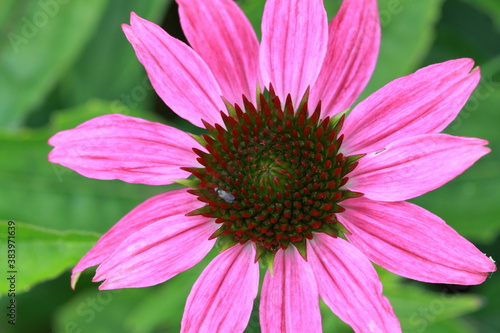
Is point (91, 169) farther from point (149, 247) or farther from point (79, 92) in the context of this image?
point (79, 92)

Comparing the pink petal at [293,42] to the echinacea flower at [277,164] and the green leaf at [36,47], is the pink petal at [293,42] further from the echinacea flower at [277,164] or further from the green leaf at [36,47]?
the green leaf at [36,47]

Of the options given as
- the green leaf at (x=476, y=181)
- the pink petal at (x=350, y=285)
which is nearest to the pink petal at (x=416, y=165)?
the pink petal at (x=350, y=285)

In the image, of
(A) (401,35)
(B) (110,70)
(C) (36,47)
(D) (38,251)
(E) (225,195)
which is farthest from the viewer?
(B) (110,70)

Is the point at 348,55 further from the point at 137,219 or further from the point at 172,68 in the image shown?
the point at 137,219

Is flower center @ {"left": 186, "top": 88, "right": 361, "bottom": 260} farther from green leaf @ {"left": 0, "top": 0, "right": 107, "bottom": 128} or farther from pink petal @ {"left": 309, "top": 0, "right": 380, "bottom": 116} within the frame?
green leaf @ {"left": 0, "top": 0, "right": 107, "bottom": 128}

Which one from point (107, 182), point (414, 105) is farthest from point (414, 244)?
point (107, 182)

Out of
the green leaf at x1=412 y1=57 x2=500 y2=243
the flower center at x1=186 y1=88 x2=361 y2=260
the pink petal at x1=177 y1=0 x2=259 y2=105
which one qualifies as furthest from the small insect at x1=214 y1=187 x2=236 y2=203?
the green leaf at x1=412 y1=57 x2=500 y2=243

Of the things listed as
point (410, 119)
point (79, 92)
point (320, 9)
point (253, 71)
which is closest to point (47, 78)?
point (79, 92)
